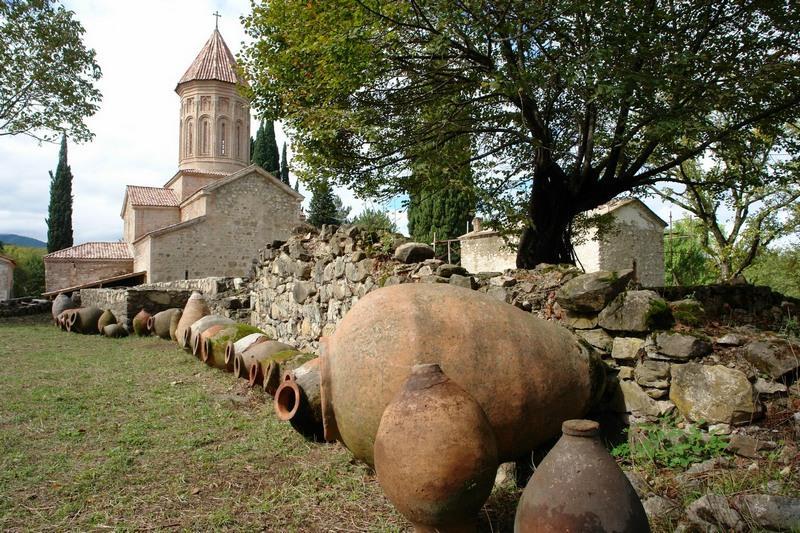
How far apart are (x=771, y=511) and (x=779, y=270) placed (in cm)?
1737

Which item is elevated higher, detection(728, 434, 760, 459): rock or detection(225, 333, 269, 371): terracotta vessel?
detection(225, 333, 269, 371): terracotta vessel

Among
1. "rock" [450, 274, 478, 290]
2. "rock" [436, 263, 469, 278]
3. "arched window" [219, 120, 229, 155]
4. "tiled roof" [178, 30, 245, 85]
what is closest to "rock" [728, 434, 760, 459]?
"rock" [450, 274, 478, 290]

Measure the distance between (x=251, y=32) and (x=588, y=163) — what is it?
19.8ft

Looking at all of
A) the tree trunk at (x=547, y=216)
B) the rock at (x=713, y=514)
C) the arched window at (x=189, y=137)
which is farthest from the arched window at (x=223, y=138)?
the rock at (x=713, y=514)

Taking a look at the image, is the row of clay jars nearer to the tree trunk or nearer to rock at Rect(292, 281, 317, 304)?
rock at Rect(292, 281, 317, 304)

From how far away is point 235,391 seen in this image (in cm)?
525

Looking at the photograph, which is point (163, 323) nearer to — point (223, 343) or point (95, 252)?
point (223, 343)

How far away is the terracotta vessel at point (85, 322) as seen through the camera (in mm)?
10547

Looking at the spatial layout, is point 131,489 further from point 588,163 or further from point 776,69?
point 776,69

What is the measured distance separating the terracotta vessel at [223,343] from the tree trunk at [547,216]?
4.25 meters

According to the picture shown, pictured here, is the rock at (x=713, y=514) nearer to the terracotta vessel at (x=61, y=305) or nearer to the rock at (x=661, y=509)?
the rock at (x=661, y=509)

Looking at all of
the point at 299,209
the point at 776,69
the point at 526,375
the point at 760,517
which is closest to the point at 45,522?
the point at 526,375

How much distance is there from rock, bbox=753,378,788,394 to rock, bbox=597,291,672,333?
24.4 inches

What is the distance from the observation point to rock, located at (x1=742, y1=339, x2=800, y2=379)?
2.97 meters
